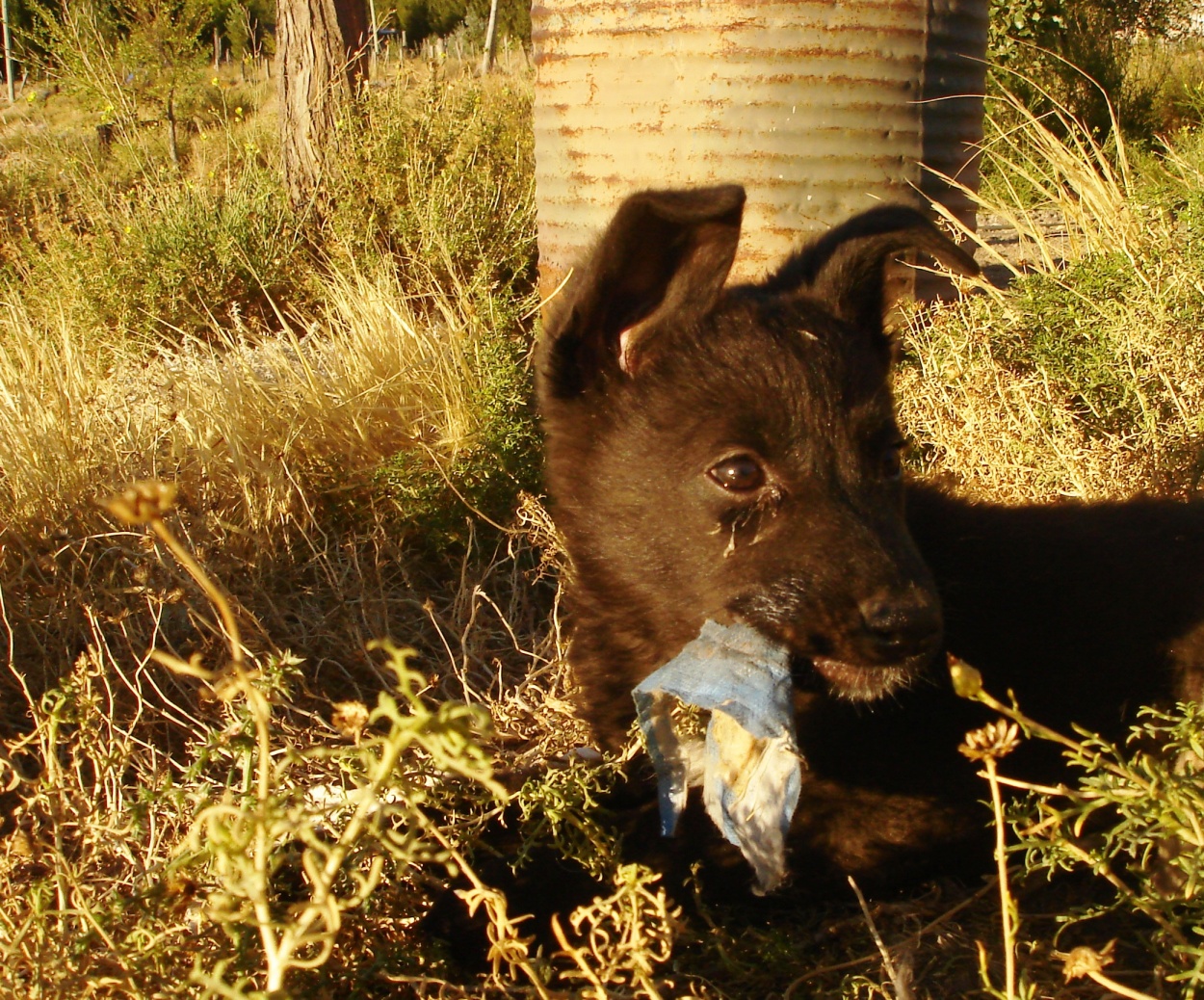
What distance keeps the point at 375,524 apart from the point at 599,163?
201 cm

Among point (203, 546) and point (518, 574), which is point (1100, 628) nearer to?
point (518, 574)

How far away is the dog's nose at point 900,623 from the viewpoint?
203 cm

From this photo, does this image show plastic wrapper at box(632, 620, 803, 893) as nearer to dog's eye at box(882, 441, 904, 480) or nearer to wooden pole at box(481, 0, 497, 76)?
dog's eye at box(882, 441, 904, 480)

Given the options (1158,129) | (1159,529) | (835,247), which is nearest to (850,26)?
(835,247)

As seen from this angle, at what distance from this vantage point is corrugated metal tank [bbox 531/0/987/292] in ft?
14.5

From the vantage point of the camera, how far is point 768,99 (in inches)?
176

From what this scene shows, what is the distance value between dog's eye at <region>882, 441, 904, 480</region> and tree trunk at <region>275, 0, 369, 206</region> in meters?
5.22

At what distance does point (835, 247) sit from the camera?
2762mm

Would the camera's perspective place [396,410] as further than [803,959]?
Yes

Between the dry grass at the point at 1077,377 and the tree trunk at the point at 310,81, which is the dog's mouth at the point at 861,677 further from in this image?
the tree trunk at the point at 310,81

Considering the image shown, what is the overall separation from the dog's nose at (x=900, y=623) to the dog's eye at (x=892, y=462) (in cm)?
44

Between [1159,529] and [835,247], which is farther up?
[835,247]

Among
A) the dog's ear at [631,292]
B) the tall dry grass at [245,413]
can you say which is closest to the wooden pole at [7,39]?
the tall dry grass at [245,413]

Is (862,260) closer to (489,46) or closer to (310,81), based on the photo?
(310,81)
